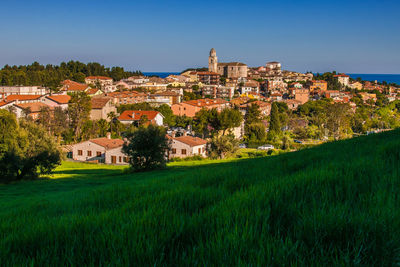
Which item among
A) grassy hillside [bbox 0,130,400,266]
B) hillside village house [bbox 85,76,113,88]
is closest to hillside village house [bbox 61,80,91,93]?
hillside village house [bbox 85,76,113,88]

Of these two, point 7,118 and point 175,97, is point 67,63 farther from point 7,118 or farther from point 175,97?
point 7,118

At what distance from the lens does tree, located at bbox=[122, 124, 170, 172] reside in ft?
84.4

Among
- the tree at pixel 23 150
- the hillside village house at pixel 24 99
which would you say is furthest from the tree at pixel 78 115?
the tree at pixel 23 150

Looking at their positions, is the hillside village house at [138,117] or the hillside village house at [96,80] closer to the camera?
the hillside village house at [138,117]

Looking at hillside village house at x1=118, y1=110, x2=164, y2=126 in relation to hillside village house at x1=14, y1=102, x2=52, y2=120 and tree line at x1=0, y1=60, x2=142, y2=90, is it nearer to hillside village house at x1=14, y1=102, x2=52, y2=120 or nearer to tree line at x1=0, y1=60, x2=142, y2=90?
hillside village house at x1=14, y1=102, x2=52, y2=120

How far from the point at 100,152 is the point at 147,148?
70.2ft

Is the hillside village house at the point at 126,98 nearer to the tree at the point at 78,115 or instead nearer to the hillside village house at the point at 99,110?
the hillside village house at the point at 99,110

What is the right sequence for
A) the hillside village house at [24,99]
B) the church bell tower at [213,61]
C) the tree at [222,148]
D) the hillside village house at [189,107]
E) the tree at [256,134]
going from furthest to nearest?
the church bell tower at [213,61]
the hillside village house at [189,107]
the hillside village house at [24,99]
the tree at [256,134]
the tree at [222,148]

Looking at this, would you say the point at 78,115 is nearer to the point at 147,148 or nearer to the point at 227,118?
the point at 227,118

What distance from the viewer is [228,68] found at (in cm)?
18488

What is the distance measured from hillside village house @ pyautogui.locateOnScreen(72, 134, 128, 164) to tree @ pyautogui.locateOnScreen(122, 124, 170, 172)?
1701 centimetres

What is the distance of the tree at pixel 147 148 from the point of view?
25734 mm

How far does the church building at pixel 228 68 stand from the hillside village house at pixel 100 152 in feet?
461

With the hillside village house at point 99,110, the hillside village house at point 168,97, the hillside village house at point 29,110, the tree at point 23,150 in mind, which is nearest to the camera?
the tree at point 23,150
